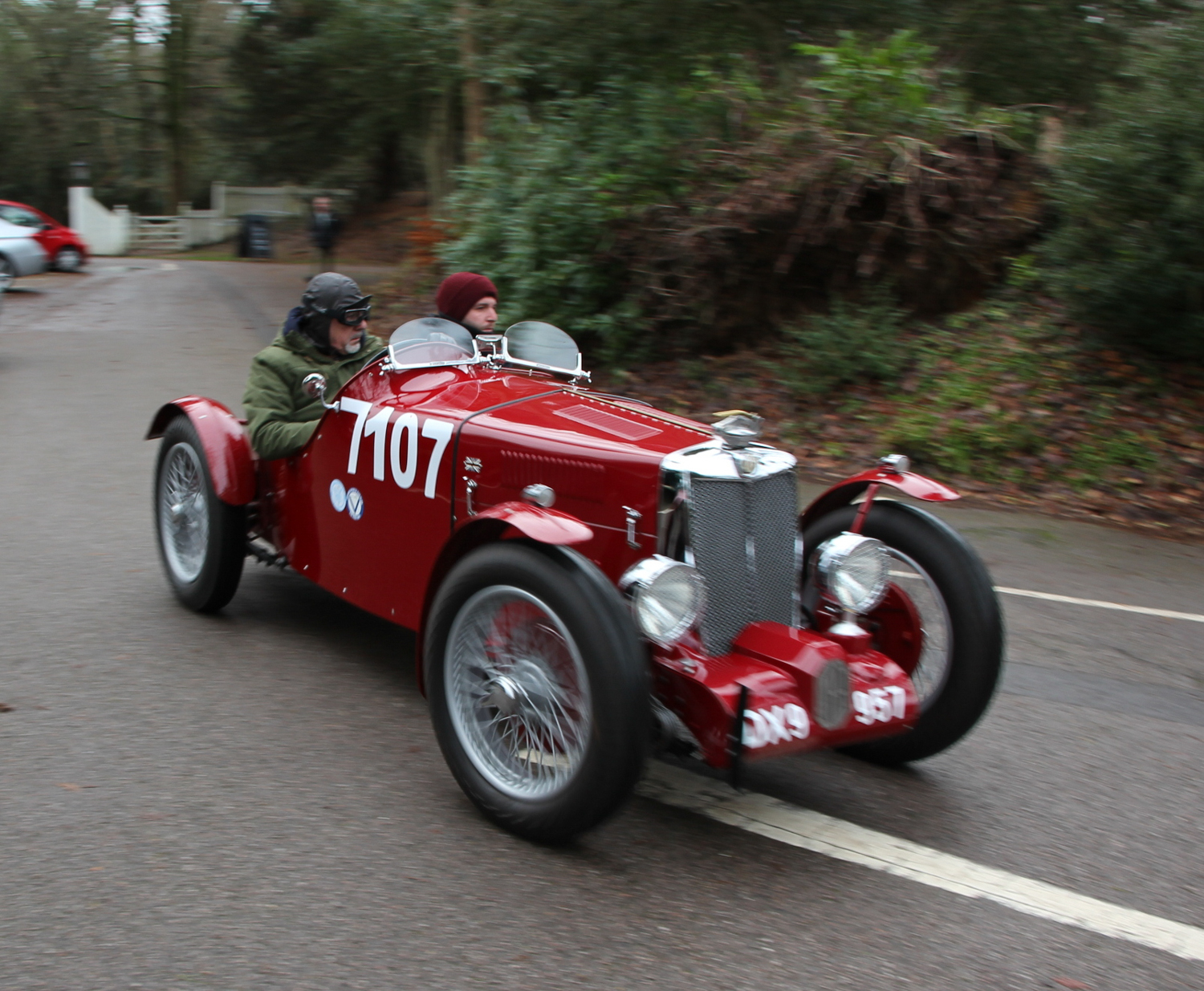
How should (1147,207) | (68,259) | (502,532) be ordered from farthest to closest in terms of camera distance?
1. (68,259)
2. (1147,207)
3. (502,532)

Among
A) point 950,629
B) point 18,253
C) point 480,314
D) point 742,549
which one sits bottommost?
point 18,253

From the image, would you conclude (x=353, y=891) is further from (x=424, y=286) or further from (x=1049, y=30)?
(x=424, y=286)

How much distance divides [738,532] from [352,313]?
232 centimetres

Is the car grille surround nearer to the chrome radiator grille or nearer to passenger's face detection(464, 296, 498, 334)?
the chrome radiator grille

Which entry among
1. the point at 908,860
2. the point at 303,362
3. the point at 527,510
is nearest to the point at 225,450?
the point at 303,362

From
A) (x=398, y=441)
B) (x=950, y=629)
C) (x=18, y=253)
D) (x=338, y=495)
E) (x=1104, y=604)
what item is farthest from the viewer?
(x=18, y=253)

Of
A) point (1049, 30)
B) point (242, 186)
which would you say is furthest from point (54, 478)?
point (242, 186)

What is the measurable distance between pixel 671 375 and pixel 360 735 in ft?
26.0

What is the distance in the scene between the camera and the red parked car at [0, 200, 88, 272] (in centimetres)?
2334

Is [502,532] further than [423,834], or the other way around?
[502,532]

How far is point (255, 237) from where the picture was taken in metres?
32.0

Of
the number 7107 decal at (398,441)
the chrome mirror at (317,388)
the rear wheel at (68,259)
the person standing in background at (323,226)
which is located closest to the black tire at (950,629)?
the number 7107 decal at (398,441)

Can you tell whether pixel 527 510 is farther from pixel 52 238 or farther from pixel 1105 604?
pixel 52 238

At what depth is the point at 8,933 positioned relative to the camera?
2756 mm
